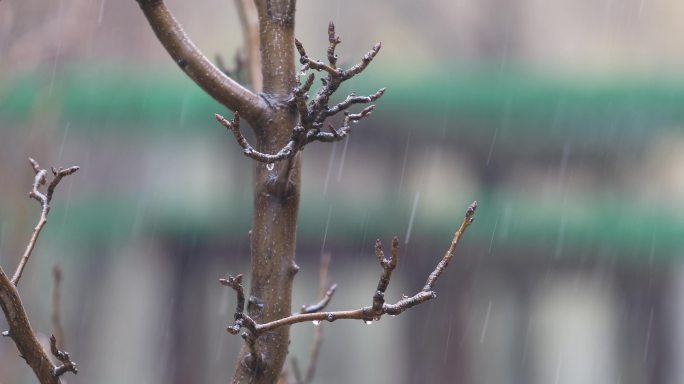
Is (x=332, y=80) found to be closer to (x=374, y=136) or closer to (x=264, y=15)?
(x=264, y=15)

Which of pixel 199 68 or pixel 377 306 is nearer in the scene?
pixel 377 306

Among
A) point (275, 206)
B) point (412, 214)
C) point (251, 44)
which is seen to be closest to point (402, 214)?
point (412, 214)

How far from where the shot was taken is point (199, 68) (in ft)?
3.57

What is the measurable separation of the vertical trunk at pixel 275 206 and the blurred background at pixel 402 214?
2786mm

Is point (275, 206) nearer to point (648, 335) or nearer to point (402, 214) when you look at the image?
point (402, 214)

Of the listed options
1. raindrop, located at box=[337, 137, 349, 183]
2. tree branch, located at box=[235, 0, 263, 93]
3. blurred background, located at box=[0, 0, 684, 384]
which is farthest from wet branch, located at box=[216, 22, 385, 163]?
raindrop, located at box=[337, 137, 349, 183]

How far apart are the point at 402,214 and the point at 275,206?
11.0ft

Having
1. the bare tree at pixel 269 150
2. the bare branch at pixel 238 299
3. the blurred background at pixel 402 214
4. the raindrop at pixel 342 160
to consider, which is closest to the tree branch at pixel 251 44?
the bare tree at pixel 269 150

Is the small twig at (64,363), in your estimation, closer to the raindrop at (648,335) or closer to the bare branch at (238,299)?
the bare branch at (238,299)

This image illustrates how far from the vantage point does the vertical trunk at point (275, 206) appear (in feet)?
3.48

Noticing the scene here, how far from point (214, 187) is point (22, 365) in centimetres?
139

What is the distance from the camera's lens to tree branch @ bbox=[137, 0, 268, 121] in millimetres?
1087

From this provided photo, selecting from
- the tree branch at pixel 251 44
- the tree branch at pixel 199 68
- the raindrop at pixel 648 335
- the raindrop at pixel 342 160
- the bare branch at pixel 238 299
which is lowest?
the bare branch at pixel 238 299

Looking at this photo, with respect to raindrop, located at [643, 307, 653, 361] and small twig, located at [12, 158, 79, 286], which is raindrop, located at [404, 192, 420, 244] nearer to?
raindrop, located at [643, 307, 653, 361]
